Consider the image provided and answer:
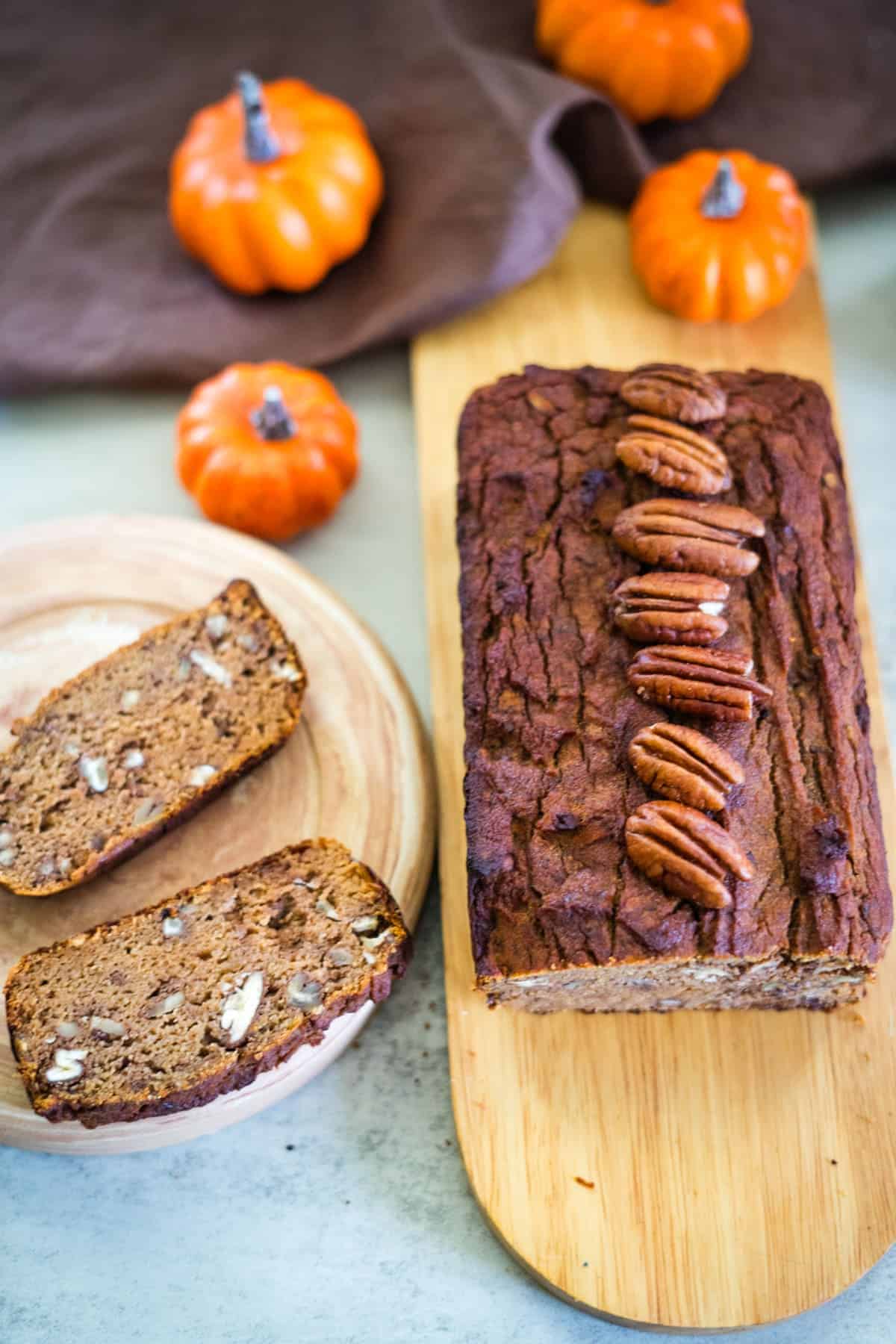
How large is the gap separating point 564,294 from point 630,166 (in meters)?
0.37

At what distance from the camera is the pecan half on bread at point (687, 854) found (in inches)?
87.8

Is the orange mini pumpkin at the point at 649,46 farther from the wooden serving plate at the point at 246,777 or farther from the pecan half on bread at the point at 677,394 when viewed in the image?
the wooden serving plate at the point at 246,777

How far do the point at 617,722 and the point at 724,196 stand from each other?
4.92 feet

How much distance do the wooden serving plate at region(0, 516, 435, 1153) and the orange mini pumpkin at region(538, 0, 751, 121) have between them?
5.31ft

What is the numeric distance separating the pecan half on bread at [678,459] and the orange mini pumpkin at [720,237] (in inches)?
30.2

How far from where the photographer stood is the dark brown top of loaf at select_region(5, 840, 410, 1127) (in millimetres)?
2363

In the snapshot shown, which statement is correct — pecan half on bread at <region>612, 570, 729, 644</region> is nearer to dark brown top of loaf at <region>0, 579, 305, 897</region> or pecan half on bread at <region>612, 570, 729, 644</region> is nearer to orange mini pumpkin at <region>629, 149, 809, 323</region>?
dark brown top of loaf at <region>0, 579, 305, 897</region>

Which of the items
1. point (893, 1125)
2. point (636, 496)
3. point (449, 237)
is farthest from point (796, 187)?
point (893, 1125)

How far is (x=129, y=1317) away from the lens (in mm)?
2496

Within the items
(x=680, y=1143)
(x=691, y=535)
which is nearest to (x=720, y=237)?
(x=691, y=535)

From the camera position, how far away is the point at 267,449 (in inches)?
119

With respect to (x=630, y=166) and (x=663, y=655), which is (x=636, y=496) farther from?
(x=630, y=166)

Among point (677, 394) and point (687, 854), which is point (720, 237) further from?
point (687, 854)

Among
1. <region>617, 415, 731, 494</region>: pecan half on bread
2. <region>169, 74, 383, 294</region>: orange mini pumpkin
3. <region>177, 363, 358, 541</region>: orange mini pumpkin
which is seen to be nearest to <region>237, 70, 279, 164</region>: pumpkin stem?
<region>169, 74, 383, 294</region>: orange mini pumpkin
